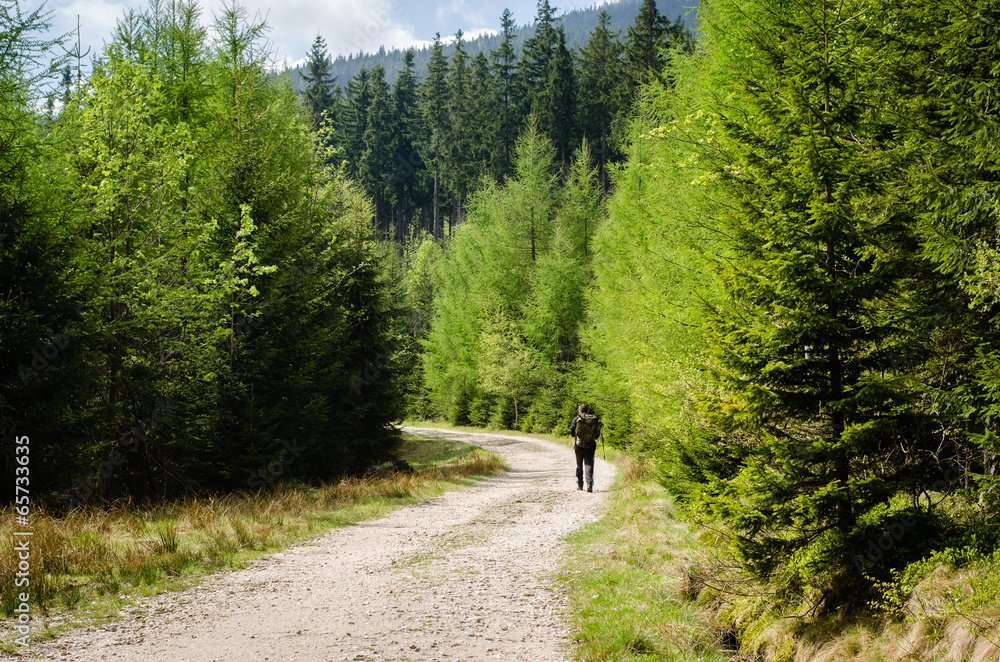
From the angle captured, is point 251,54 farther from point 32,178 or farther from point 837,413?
point 837,413

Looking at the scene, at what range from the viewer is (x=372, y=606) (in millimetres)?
6324

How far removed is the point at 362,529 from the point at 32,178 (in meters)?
8.04

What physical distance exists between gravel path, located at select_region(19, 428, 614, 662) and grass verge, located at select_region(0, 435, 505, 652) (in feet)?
1.29

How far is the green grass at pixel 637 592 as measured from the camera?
5.44 metres

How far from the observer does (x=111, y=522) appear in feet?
28.7

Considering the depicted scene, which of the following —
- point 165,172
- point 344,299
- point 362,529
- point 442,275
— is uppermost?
point 442,275

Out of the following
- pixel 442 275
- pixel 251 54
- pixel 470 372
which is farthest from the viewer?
pixel 442 275

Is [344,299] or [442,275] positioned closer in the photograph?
[344,299]

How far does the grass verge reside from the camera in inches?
228

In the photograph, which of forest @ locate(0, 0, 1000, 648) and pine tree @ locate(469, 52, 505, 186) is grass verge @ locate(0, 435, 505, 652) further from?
pine tree @ locate(469, 52, 505, 186)

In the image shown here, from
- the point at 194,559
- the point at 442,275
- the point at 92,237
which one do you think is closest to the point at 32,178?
the point at 92,237

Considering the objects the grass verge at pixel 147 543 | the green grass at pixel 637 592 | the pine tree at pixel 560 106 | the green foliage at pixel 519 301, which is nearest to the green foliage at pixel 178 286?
the grass verge at pixel 147 543

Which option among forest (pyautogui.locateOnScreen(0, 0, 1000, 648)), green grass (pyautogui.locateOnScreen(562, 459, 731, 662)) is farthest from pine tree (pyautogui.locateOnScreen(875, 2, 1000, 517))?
green grass (pyautogui.locateOnScreen(562, 459, 731, 662))

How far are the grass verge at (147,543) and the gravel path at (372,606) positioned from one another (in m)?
0.39
